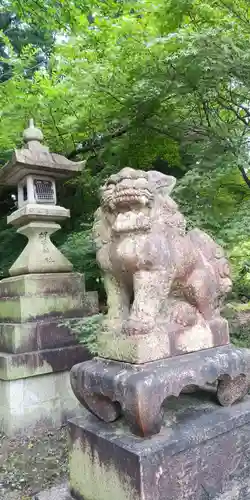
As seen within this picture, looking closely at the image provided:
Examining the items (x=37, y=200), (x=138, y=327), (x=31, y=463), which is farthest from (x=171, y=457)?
(x=37, y=200)

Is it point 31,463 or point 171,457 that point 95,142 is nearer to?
point 31,463

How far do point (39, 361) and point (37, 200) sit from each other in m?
1.84

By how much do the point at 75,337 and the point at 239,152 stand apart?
2747 millimetres

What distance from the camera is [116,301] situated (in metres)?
2.25

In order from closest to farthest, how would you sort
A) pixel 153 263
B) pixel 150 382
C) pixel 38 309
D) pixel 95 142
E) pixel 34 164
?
pixel 150 382 < pixel 153 263 < pixel 38 309 < pixel 34 164 < pixel 95 142

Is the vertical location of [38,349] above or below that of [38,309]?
below

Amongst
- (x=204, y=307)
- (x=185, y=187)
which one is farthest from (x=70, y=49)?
(x=204, y=307)

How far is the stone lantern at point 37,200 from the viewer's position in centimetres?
437

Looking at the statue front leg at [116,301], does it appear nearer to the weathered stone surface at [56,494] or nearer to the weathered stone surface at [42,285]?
the weathered stone surface at [56,494]

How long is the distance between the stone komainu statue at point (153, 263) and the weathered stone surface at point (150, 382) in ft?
0.58

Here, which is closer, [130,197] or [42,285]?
[130,197]

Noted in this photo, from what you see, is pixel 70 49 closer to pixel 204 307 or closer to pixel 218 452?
pixel 204 307

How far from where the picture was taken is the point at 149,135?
205 inches

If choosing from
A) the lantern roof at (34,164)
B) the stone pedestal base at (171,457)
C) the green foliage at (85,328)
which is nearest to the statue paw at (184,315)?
the stone pedestal base at (171,457)
